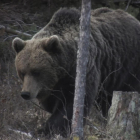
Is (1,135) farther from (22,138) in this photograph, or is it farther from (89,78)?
(89,78)

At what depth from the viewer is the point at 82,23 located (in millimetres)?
4699

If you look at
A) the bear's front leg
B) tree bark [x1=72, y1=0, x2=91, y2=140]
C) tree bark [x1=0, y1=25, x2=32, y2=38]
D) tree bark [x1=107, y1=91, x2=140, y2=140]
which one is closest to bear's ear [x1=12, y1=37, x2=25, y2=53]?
the bear's front leg

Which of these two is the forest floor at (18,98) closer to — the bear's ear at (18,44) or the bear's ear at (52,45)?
the bear's ear at (18,44)

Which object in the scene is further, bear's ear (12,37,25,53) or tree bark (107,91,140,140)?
bear's ear (12,37,25,53)

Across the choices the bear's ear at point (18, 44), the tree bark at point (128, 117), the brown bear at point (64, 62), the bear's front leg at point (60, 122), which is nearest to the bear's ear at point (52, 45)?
the brown bear at point (64, 62)

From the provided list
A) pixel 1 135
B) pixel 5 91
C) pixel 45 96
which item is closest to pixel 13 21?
pixel 5 91

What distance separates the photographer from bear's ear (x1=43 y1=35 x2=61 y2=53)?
5.86m

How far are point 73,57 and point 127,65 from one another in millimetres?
1811

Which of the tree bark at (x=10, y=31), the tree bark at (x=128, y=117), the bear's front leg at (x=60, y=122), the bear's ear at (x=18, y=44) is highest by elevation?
the bear's ear at (x=18, y=44)

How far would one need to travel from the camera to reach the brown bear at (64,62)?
586 centimetres

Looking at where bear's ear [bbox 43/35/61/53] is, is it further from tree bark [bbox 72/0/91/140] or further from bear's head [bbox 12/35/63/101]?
tree bark [bbox 72/0/91/140]

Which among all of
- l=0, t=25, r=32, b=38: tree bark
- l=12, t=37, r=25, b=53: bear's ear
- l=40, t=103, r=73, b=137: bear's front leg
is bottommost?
l=40, t=103, r=73, b=137: bear's front leg

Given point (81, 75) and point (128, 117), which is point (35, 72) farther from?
point (128, 117)

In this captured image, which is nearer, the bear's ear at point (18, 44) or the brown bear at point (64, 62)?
the brown bear at point (64, 62)
